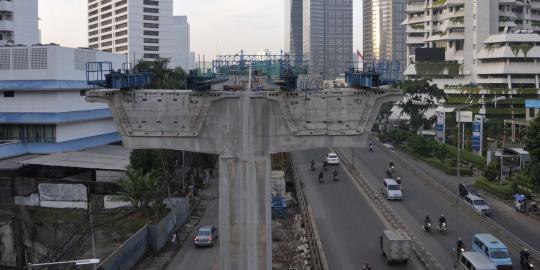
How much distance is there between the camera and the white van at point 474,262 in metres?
23.0

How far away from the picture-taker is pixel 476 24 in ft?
279

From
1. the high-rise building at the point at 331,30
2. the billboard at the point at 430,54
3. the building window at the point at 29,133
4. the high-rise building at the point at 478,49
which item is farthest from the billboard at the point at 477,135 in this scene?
the high-rise building at the point at 331,30

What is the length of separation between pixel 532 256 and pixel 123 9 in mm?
91762

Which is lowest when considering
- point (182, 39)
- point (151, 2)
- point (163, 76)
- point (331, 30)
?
point (163, 76)

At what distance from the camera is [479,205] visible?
36281mm

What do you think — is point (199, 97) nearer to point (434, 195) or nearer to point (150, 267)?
point (150, 267)

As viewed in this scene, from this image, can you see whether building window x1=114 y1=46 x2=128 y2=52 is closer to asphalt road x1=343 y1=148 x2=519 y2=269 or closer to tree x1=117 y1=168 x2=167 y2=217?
asphalt road x1=343 y1=148 x2=519 y2=269

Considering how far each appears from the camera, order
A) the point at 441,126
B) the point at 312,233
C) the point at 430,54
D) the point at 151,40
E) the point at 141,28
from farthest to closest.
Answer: the point at 151,40
the point at 141,28
the point at 430,54
the point at 441,126
the point at 312,233

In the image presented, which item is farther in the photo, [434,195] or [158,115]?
→ [434,195]

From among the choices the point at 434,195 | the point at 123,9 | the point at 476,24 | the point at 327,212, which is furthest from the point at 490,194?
the point at 123,9

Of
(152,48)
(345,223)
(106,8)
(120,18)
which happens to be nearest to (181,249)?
(345,223)

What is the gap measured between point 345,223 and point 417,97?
137 feet

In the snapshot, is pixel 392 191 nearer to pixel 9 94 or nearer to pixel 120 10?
pixel 9 94

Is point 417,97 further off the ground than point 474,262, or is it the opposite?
point 417,97
